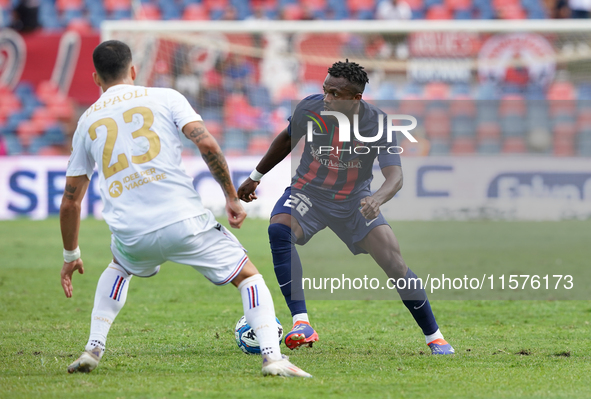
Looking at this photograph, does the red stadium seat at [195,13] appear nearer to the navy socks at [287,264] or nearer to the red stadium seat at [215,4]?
the red stadium seat at [215,4]

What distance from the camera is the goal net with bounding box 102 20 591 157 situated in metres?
16.2

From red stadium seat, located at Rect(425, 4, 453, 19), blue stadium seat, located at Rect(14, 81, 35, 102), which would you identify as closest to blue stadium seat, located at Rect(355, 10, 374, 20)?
red stadium seat, located at Rect(425, 4, 453, 19)

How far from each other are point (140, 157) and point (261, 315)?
45.0 inches

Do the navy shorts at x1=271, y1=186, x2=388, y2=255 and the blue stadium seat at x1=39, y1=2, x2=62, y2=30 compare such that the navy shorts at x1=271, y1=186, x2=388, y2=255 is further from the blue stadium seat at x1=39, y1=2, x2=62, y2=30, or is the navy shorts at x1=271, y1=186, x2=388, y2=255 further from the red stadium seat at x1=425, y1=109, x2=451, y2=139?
the blue stadium seat at x1=39, y1=2, x2=62, y2=30

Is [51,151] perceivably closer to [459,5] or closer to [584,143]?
[459,5]

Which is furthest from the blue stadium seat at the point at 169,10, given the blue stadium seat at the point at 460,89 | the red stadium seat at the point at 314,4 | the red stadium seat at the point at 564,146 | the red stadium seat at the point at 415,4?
the red stadium seat at the point at 564,146

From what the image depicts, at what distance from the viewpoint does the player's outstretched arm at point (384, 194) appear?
15.5 ft

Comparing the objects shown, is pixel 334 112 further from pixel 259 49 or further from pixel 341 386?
pixel 259 49

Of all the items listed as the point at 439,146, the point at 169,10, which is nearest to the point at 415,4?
the point at 439,146

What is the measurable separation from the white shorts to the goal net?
12.1 metres

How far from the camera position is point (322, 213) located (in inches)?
218

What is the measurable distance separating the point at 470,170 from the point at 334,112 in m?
10.6

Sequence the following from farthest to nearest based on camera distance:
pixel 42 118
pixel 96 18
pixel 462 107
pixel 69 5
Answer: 1. pixel 69 5
2. pixel 96 18
3. pixel 42 118
4. pixel 462 107

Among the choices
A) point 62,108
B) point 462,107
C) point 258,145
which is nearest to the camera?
Result: point 258,145
